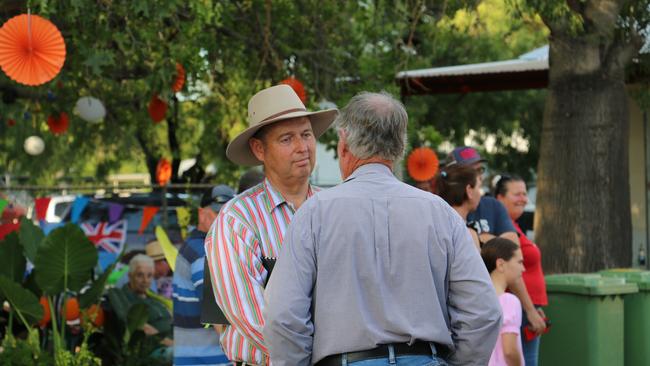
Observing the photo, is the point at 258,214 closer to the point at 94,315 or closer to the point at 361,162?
the point at 361,162

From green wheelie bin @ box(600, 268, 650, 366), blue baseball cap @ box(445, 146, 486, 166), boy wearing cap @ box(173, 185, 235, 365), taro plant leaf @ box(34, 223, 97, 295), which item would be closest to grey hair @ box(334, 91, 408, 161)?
boy wearing cap @ box(173, 185, 235, 365)

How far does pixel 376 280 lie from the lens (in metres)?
3.21

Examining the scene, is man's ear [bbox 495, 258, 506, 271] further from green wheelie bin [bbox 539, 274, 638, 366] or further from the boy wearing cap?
the boy wearing cap

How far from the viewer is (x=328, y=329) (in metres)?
3.23

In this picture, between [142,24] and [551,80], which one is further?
[551,80]

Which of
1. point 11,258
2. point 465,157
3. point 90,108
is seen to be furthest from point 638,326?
point 90,108

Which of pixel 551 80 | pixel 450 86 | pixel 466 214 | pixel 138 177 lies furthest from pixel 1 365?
pixel 138 177

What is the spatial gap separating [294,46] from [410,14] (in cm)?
144

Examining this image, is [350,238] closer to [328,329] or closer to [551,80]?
[328,329]

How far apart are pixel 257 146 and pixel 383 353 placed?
1.08 m

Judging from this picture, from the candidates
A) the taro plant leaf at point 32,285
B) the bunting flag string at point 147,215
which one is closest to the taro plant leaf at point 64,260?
the taro plant leaf at point 32,285

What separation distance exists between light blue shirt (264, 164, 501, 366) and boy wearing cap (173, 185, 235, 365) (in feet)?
6.61

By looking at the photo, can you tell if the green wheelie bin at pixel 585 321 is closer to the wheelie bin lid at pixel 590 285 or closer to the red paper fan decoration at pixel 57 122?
the wheelie bin lid at pixel 590 285

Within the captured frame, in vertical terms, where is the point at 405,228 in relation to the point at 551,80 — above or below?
below
